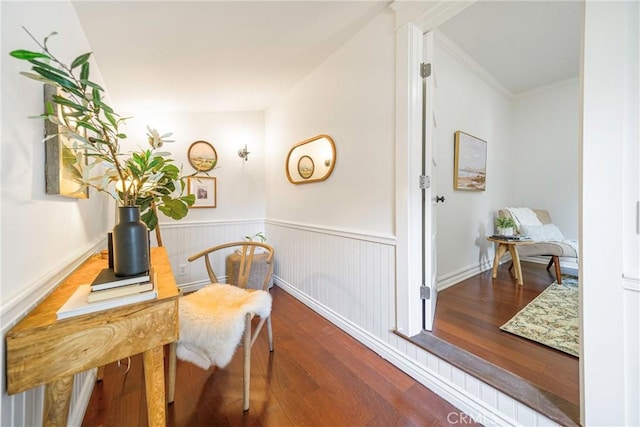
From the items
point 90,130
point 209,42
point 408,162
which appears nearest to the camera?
point 90,130

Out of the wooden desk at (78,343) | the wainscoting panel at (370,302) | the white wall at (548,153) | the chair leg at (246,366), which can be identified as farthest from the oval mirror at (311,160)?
the white wall at (548,153)

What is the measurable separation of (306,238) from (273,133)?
148 centimetres

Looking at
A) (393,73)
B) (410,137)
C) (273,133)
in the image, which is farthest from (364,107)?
(273,133)

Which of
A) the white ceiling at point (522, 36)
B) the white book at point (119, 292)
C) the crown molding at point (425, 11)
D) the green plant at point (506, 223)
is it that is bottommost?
the white book at point (119, 292)

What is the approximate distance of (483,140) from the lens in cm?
309

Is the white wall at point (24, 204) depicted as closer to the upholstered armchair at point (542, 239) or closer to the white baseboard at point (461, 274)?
the white baseboard at point (461, 274)

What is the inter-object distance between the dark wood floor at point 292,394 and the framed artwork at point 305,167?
1534mm

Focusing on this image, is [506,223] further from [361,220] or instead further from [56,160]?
[56,160]

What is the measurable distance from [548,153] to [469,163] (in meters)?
1.66

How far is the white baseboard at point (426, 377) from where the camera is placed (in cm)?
119

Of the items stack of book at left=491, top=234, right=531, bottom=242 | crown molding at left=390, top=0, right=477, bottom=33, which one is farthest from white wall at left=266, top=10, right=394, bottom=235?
stack of book at left=491, top=234, right=531, bottom=242

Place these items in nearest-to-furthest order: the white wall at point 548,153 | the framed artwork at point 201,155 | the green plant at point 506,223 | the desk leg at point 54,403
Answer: the desk leg at point 54,403
the green plant at point 506,223
the framed artwork at point 201,155
the white wall at point 548,153

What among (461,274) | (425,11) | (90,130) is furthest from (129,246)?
(461,274)

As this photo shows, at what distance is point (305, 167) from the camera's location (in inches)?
97.5
